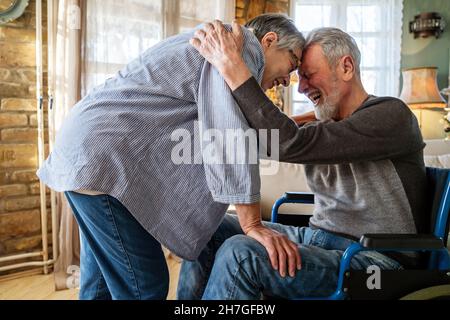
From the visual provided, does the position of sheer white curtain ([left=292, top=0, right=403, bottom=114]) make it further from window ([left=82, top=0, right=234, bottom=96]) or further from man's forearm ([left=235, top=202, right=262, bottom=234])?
man's forearm ([left=235, top=202, right=262, bottom=234])

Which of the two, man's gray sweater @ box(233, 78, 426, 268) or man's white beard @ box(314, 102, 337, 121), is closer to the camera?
man's gray sweater @ box(233, 78, 426, 268)

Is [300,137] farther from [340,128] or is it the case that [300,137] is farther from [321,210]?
[321,210]

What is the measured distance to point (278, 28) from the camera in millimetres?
1198

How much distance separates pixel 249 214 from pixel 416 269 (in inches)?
20.7

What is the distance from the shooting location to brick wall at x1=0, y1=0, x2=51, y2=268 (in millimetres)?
2635

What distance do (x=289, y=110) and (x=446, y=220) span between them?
11.2 feet

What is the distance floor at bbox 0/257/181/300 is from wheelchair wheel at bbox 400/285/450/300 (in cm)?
155

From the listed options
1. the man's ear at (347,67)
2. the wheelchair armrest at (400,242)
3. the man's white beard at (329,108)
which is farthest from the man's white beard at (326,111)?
the wheelchair armrest at (400,242)

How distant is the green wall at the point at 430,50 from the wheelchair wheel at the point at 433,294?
379 cm

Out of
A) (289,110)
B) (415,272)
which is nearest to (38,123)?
(415,272)

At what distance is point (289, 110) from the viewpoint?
4523 mm

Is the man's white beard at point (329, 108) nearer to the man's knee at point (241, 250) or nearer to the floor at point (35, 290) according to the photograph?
the man's knee at point (241, 250)

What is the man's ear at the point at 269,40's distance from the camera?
1.19 m

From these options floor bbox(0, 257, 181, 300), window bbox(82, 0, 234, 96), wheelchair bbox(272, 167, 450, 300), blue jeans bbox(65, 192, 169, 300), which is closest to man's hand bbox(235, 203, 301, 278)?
wheelchair bbox(272, 167, 450, 300)
